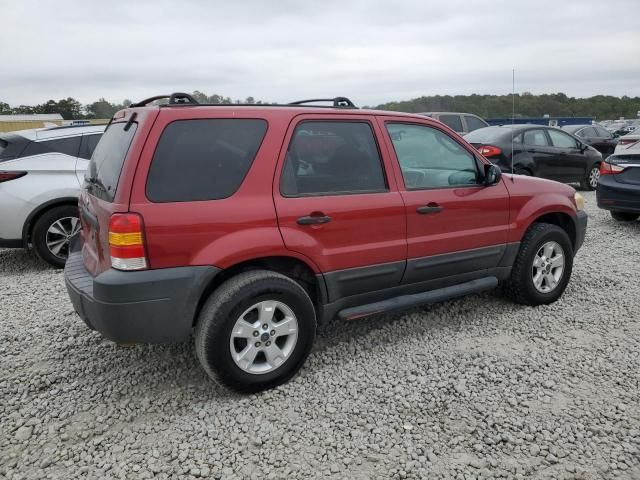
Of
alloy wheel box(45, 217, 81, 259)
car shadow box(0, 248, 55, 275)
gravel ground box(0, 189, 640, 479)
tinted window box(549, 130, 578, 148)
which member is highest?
tinted window box(549, 130, 578, 148)

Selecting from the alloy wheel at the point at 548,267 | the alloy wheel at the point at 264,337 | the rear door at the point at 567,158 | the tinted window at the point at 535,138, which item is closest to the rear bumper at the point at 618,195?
the tinted window at the point at 535,138

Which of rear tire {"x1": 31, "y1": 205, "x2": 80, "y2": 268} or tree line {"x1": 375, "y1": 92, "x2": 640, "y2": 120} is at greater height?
tree line {"x1": 375, "y1": 92, "x2": 640, "y2": 120}

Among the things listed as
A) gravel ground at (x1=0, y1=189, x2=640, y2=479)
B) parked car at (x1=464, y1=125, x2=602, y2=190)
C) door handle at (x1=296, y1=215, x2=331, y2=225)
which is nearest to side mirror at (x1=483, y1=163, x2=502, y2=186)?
gravel ground at (x1=0, y1=189, x2=640, y2=479)

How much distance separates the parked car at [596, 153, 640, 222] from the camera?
24.0ft

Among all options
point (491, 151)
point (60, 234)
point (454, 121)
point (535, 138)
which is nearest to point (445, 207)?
point (60, 234)

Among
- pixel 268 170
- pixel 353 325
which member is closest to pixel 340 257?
pixel 268 170

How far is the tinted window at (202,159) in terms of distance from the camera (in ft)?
8.99

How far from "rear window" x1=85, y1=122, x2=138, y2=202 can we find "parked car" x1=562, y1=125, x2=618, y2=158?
51.6 feet

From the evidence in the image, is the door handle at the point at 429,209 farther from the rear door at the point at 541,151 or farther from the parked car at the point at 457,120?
the parked car at the point at 457,120

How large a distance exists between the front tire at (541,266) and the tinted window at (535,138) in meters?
5.90

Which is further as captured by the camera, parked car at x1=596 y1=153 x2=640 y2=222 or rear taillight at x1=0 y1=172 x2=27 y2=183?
parked car at x1=596 y1=153 x2=640 y2=222

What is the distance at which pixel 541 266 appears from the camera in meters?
4.34

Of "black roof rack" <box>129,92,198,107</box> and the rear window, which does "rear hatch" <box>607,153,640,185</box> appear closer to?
"black roof rack" <box>129,92,198,107</box>

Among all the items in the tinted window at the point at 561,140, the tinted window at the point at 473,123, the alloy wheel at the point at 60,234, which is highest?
the tinted window at the point at 473,123
